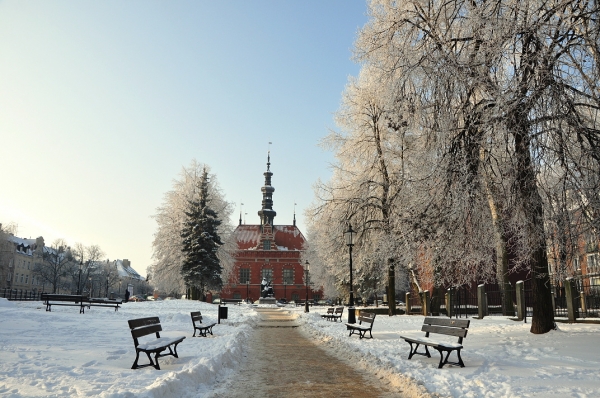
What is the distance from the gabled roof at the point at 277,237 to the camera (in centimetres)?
8319

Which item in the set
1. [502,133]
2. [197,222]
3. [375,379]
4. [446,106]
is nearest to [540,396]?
[375,379]

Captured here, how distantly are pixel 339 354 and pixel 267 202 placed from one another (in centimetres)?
7183

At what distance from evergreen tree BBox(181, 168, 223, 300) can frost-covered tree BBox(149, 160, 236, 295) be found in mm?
1163

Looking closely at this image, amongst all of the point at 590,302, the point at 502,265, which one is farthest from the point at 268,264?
the point at 590,302

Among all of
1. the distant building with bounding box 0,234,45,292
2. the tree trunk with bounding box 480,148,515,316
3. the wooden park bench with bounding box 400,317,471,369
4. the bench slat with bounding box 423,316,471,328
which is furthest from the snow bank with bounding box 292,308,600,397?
the distant building with bounding box 0,234,45,292

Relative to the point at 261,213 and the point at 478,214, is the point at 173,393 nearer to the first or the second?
the point at 478,214

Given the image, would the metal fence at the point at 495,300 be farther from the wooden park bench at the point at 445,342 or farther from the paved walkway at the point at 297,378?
the paved walkway at the point at 297,378

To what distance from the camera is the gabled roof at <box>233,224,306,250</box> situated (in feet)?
273

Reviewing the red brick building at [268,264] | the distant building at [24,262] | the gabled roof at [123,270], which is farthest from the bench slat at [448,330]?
the gabled roof at [123,270]

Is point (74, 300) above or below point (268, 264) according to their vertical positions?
below

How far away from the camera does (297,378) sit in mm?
8250

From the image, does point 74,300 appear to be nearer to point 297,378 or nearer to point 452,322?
point 297,378

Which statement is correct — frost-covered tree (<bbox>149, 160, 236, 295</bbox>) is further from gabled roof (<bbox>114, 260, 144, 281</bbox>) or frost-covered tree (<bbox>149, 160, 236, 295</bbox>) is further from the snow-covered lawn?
gabled roof (<bbox>114, 260, 144, 281</bbox>)

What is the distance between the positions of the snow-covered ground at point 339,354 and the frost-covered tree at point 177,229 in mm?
28707
